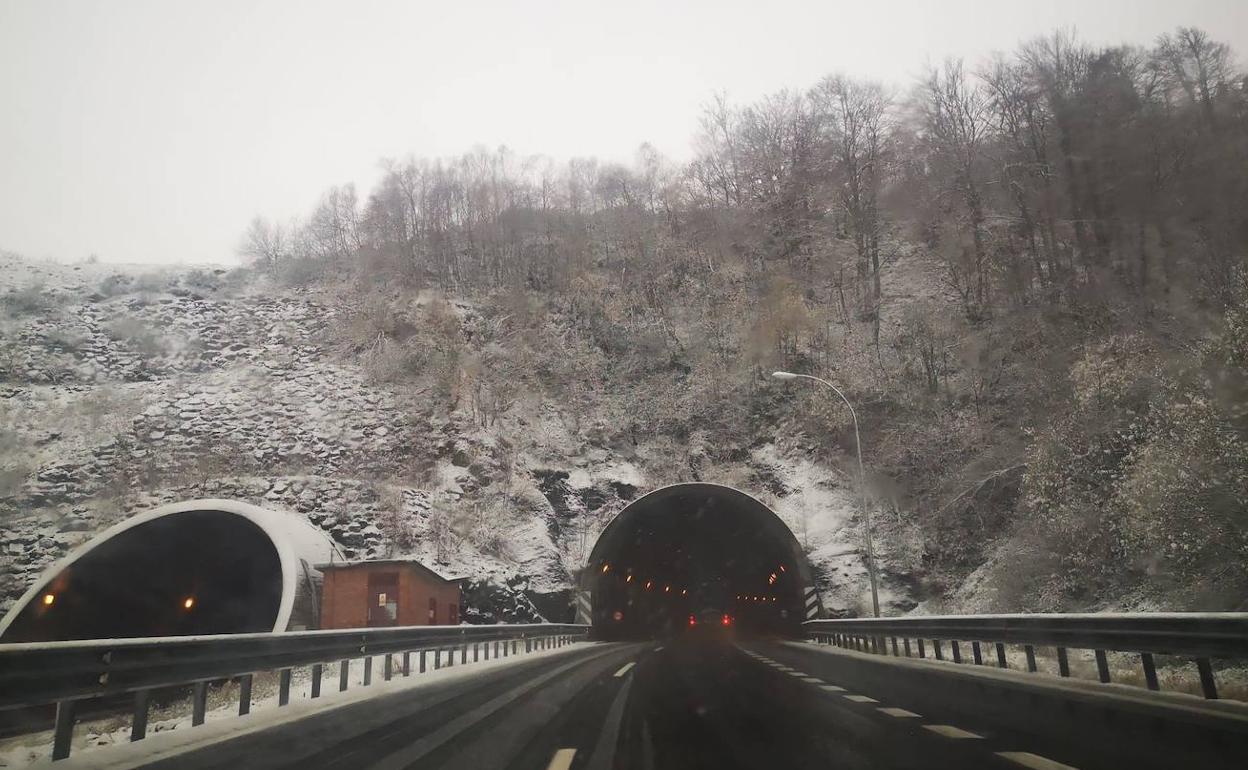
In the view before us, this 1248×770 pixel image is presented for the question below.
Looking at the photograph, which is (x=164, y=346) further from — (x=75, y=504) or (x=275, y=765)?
(x=275, y=765)

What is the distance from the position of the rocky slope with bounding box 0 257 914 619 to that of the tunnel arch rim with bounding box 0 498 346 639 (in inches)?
391

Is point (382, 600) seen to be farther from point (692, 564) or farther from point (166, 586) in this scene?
point (692, 564)

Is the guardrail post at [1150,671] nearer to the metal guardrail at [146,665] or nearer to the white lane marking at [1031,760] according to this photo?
the white lane marking at [1031,760]

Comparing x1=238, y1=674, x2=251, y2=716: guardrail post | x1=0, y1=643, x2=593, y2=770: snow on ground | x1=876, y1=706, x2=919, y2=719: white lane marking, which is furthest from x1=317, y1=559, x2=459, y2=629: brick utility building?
x1=876, y1=706, x2=919, y2=719: white lane marking

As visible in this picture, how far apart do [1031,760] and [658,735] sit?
125 inches

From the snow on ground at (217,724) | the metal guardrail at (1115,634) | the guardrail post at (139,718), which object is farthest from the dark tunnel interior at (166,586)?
the metal guardrail at (1115,634)

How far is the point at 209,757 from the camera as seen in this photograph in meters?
6.33

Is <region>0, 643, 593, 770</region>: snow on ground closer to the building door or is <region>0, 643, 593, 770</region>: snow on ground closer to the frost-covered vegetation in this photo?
the building door

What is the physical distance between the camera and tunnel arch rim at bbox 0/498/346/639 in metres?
24.7

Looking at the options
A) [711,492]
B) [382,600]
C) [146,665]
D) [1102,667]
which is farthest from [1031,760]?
[711,492]

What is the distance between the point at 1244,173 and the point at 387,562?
33072mm

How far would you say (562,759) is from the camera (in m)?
6.15

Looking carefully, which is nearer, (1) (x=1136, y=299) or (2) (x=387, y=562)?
(2) (x=387, y=562)

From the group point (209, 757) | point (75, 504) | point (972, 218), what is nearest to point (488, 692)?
point (209, 757)
